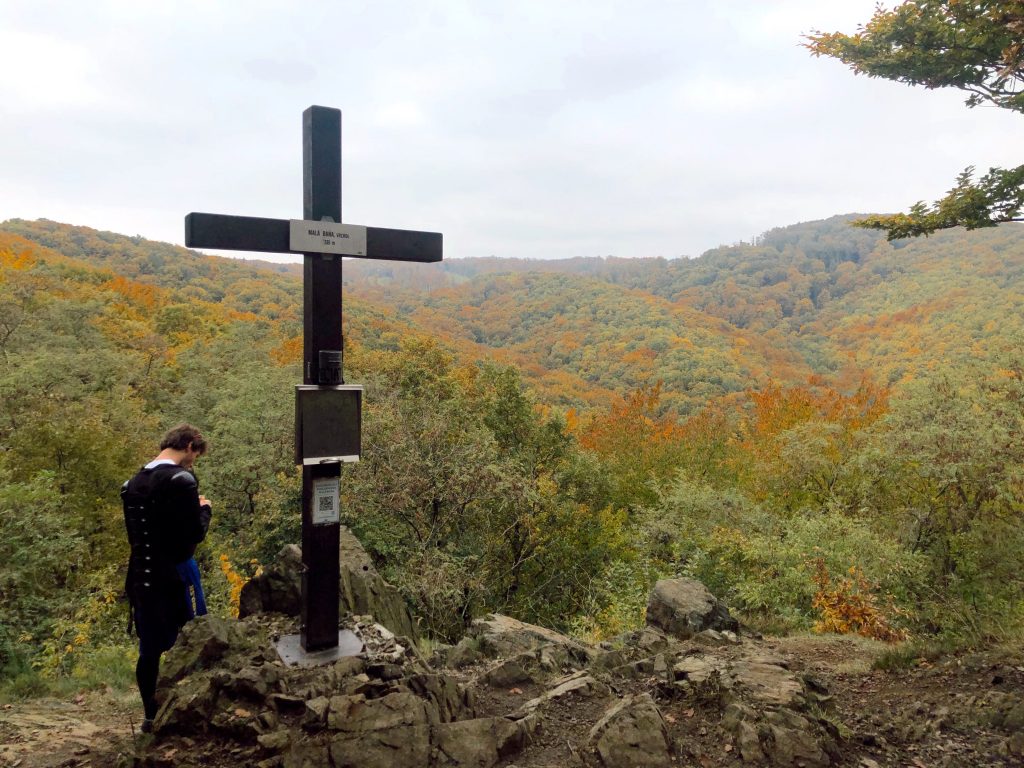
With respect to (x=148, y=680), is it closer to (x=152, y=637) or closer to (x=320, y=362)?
(x=152, y=637)

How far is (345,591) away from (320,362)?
7.81 ft

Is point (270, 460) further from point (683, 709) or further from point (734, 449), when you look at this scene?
point (734, 449)

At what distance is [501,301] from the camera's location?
87.3 metres

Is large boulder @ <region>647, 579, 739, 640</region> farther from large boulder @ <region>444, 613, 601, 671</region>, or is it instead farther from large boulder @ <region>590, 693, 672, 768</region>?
large boulder @ <region>590, 693, 672, 768</region>

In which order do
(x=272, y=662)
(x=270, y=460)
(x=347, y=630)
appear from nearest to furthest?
(x=272, y=662), (x=347, y=630), (x=270, y=460)

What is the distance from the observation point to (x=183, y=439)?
3.61 metres

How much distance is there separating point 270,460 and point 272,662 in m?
14.0

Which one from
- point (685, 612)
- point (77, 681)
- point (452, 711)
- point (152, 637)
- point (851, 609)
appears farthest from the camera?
point (851, 609)

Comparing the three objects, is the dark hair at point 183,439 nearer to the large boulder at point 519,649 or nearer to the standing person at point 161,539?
the standing person at point 161,539

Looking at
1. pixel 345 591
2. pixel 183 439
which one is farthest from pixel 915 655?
pixel 183 439

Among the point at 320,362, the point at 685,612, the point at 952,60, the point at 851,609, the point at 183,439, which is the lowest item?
the point at 851,609

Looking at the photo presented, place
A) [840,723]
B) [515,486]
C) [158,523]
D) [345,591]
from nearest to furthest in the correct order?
[158,523]
[840,723]
[345,591]
[515,486]

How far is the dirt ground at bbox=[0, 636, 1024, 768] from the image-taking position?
348 cm

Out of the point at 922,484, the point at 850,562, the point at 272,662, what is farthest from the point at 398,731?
the point at 922,484
